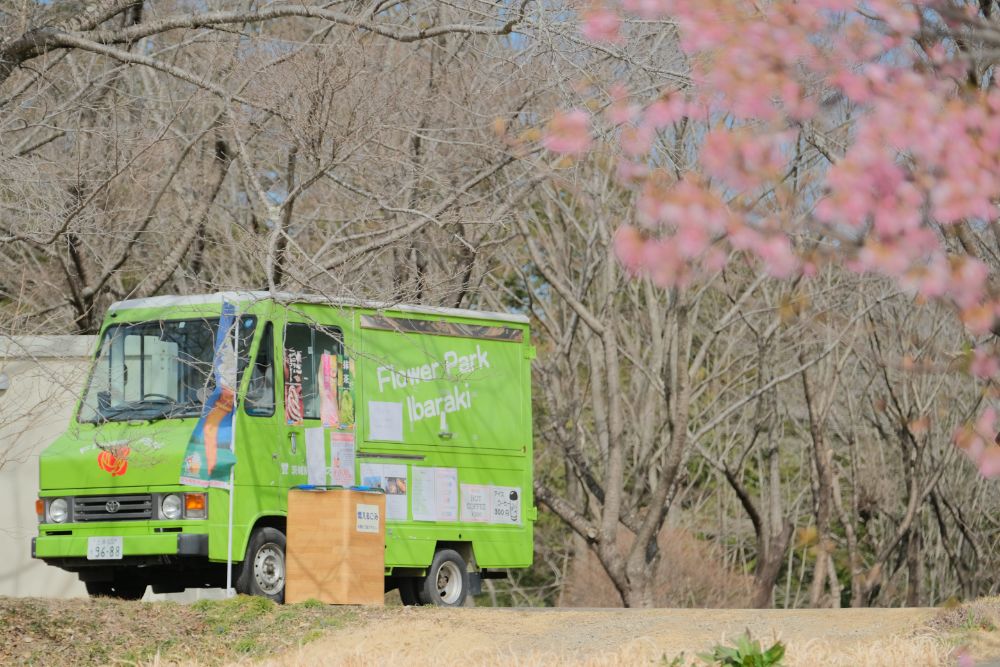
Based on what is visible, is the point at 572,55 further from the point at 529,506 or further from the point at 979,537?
the point at 979,537

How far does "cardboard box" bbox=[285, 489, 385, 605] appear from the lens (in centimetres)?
1399

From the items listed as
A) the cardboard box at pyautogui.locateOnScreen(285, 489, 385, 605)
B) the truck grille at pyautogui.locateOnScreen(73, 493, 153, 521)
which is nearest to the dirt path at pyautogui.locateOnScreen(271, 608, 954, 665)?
the cardboard box at pyautogui.locateOnScreen(285, 489, 385, 605)

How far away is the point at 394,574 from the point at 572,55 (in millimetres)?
5403

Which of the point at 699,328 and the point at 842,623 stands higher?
the point at 699,328

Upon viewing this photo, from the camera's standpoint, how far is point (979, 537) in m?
30.8

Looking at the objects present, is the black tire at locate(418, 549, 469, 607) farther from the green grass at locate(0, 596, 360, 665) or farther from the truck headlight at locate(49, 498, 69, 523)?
the truck headlight at locate(49, 498, 69, 523)

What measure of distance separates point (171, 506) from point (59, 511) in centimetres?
121

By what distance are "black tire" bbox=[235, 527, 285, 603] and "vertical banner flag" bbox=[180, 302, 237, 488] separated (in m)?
0.68

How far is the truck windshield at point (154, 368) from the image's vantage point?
1405 cm

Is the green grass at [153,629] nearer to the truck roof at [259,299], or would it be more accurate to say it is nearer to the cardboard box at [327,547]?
the cardboard box at [327,547]

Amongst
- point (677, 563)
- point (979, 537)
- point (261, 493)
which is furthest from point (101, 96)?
point (979, 537)

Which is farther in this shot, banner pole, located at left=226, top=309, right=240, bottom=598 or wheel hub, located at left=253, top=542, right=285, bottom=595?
wheel hub, located at left=253, top=542, right=285, bottom=595

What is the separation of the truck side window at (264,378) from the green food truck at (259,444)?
0.5 inches

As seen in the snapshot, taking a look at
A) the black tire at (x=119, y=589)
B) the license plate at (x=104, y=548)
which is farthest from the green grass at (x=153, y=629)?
the black tire at (x=119, y=589)
